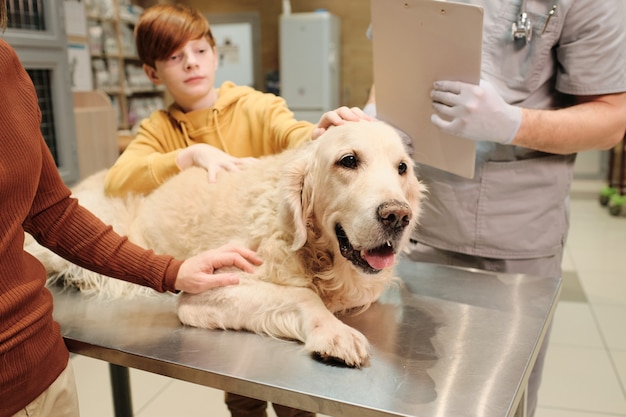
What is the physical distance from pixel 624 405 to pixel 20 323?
2.58 metres

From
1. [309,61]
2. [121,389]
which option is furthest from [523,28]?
[309,61]

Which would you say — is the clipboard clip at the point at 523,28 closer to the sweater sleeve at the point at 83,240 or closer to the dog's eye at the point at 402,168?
the dog's eye at the point at 402,168

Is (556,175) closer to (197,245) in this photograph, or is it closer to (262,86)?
(197,245)

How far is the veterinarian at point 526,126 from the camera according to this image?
1.45m

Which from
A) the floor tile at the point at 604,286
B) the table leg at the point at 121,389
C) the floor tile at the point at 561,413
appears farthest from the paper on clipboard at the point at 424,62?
the floor tile at the point at 604,286

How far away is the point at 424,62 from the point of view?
4.65 ft

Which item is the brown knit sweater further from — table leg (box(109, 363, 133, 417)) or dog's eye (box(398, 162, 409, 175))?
table leg (box(109, 363, 133, 417))

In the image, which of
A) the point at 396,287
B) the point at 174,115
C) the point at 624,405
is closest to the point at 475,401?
the point at 396,287

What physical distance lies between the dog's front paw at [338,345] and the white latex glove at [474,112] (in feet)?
2.13

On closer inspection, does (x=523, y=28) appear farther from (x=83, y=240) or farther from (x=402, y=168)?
(x=83, y=240)

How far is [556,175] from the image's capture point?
1652 millimetres

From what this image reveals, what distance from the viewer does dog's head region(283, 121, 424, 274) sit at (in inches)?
43.8

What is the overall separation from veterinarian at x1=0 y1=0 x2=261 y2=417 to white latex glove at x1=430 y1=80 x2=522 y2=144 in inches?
28.8

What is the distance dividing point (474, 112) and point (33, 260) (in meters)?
1.07
